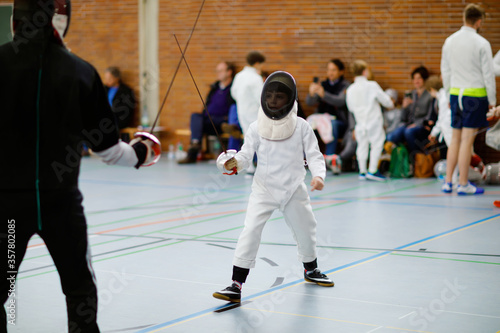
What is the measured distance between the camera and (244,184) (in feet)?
31.6

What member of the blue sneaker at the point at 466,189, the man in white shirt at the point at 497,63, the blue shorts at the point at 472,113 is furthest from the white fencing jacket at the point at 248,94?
the man in white shirt at the point at 497,63

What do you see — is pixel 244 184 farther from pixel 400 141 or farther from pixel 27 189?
pixel 27 189

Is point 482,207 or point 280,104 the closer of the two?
point 280,104

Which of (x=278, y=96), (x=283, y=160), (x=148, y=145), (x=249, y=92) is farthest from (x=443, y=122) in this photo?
(x=148, y=145)

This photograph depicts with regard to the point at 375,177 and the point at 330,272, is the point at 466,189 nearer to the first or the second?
the point at 375,177

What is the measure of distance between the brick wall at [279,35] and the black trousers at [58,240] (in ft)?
29.5

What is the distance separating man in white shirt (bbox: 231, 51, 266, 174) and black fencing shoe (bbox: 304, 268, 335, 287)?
5.81 m

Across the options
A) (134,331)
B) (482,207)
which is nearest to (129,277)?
(134,331)

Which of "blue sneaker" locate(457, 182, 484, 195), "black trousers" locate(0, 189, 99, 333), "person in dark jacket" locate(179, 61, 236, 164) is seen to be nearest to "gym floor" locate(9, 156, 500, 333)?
"blue sneaker" locate(457, 182, 484, 195)

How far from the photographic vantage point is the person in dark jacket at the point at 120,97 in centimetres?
1334

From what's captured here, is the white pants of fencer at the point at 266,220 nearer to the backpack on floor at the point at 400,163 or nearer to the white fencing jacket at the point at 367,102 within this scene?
the white fencing jacket at the point at 367,102

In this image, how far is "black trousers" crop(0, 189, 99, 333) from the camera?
2.64m

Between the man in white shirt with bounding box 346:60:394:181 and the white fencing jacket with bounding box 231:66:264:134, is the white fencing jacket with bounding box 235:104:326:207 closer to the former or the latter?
the man in white shirt with bounding box 346:60:394:181

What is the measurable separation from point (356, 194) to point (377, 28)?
3844mm
